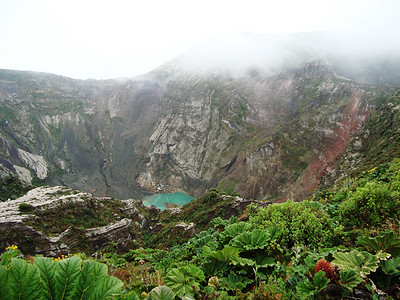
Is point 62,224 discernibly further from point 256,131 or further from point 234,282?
point 256,131

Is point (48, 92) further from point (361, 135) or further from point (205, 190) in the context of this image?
point (361, 135)

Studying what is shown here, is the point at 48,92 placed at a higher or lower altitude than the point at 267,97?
higher

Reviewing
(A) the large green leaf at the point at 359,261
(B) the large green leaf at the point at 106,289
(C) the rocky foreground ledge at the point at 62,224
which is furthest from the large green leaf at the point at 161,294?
(C) the rocky foreground ledge at the point at 62,224

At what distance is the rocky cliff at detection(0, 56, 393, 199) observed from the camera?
55.7 m

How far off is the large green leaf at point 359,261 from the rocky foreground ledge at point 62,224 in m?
26.4

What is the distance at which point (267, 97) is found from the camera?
77062 mm

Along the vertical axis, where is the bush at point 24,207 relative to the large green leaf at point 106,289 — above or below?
below

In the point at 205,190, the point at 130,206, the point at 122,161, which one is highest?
the point at 130,206

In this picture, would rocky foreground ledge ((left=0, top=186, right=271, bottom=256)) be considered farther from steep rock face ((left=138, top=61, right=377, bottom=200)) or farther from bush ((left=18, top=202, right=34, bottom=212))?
steep rock face ((left=138, top=61, right=377, bottom=200))

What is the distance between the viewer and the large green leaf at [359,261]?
327 centimetres

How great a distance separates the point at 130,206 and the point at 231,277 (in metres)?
34.2

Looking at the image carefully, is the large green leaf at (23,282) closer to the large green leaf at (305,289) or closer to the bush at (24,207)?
the large green leaf at (305,289)

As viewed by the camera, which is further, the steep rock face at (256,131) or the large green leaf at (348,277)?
the steep rock face at (256,131)

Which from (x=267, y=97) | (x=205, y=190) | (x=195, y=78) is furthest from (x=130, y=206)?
(x=195, y=78)
